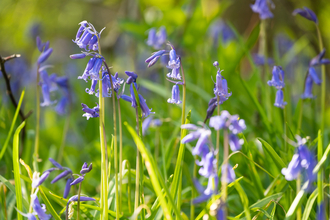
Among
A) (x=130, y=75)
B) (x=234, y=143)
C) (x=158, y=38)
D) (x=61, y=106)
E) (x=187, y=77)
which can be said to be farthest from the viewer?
(x=187, y=77)

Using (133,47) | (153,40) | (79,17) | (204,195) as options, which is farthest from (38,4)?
(204,195)

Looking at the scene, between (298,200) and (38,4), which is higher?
(38,4)

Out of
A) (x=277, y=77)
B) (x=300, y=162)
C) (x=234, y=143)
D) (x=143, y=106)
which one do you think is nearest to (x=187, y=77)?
(x=277, y=77)

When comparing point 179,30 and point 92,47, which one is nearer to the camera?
point 92,47

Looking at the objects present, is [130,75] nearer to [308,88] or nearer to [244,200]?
[244,200]

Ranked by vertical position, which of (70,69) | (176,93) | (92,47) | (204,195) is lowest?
(70,69)

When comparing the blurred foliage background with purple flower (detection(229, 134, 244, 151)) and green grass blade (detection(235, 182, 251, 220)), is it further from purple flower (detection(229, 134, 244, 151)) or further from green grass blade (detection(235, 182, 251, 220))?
purple flower (detection(229, 134, 244, 151))

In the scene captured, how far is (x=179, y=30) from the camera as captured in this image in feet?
15.5

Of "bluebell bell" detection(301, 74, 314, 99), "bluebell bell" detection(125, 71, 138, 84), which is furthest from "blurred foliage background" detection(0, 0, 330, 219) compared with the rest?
"bluebell bell" detection(125, 71, 138, 84)

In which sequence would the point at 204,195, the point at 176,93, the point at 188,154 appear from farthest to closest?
the point at 188,154 < the point at 176,93 < the point at 204,195

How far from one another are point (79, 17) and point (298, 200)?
10015 mm

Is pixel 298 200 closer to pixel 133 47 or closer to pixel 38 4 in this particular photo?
pixel 133 47

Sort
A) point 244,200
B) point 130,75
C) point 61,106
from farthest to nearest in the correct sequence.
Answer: point 61,106, point 130,75, point 244,200

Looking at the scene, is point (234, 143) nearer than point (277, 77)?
Yes
